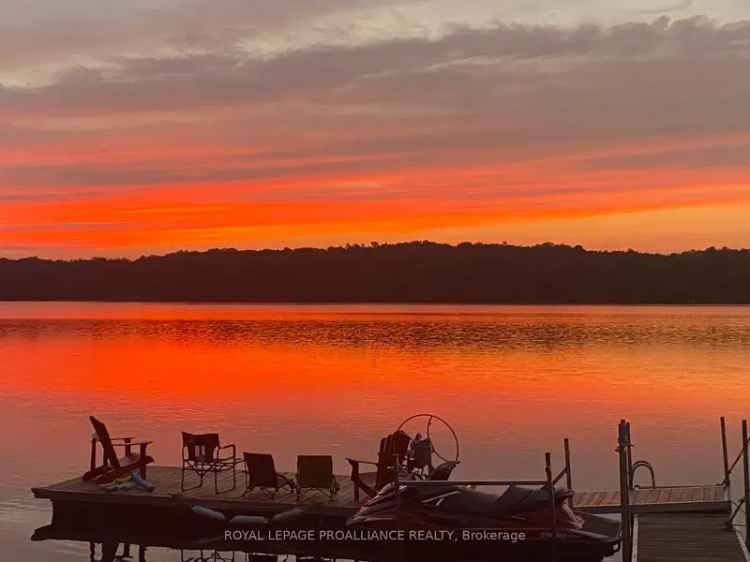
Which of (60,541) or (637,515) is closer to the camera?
(637,515)

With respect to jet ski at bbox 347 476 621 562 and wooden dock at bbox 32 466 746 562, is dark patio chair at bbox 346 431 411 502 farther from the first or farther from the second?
jet ski at bbox 347 476 621 562

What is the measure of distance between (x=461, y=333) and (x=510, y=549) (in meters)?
106

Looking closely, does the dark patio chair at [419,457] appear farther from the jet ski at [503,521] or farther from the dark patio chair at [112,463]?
the dark patio chair at [112,463]

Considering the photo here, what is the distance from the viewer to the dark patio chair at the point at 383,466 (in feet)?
69.9

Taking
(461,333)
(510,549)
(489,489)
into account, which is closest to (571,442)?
(489,489)

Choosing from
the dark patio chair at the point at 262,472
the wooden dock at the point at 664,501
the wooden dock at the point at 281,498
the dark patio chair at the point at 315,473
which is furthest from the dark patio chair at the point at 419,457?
the wooden dock at the point at 664,501

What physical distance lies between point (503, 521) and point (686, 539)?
12.2 feet

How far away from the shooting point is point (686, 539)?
762 inches

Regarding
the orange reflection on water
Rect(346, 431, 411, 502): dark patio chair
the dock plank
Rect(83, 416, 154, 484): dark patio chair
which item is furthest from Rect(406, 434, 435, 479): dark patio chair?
the orange reflection on water

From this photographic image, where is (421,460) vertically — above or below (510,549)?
above

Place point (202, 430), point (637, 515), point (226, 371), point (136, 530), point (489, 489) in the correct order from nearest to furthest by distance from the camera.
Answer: point (637, 515), point (136, 530), point (489, 489), point (202, 430), point (226, 371)

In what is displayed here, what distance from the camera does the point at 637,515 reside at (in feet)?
70.3

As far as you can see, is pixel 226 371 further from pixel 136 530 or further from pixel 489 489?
pixel 136 530

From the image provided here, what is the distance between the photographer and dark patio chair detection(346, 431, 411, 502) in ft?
69.9
